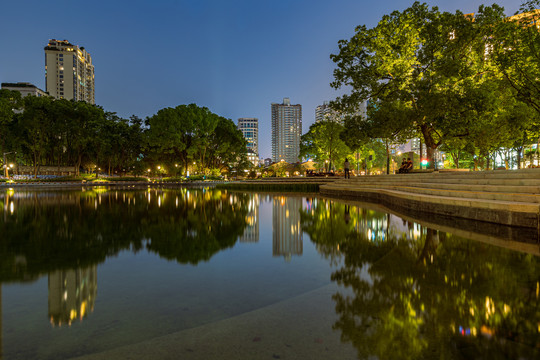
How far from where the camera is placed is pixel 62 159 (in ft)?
255

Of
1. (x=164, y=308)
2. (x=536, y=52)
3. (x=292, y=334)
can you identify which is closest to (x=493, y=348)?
(x=292, y=334)

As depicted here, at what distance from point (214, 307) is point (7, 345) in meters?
1.93


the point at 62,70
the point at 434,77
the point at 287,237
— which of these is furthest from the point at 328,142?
the point at 62,70

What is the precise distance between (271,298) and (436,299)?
6.74ft

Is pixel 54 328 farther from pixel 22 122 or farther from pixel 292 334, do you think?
pixel 22 122

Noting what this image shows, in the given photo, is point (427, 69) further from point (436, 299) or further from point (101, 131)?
point (101, 131)

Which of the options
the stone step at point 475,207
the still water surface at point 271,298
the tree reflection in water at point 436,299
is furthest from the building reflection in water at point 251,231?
the stone step at point 475,207

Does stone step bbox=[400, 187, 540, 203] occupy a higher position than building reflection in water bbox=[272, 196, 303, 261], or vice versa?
stone step bbox=[400, 187, 540, 203]


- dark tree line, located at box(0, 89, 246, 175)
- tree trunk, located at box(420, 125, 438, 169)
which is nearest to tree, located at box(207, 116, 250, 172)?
dark tree line, located at box(0, 89, 246, 175)

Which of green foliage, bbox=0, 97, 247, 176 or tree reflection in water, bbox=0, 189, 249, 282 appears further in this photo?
green foliage, bbox=0, 97, 247, 176

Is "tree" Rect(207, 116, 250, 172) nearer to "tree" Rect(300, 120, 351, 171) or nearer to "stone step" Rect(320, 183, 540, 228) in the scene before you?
"tree" Rect(300, 120, 351, 171)

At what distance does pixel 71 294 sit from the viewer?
413 cm

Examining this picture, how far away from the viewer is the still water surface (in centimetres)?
282

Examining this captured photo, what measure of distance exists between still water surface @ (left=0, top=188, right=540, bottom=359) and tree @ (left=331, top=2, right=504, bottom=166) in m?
18.5
